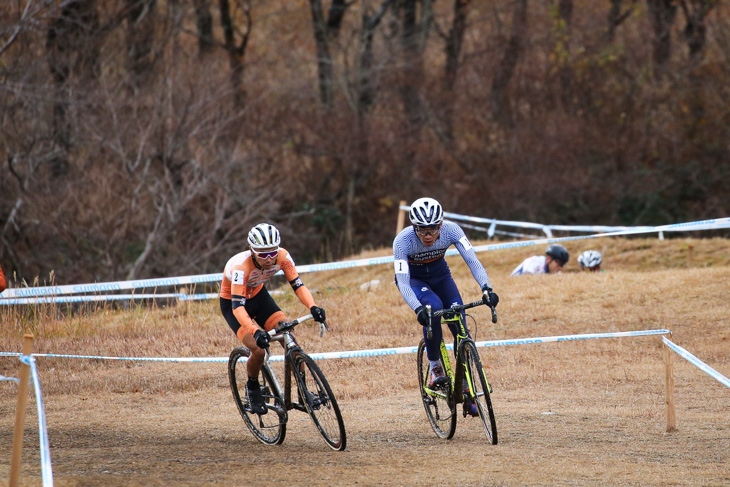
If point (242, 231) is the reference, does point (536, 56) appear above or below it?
above

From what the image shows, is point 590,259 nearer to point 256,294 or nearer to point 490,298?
point 256,294

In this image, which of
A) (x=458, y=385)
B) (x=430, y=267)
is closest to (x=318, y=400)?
(x=458, y=385)

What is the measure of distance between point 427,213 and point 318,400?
1814 millimetres

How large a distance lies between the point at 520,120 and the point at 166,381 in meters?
21.6

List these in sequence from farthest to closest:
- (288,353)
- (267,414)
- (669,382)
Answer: (267,414) < (669,382) < (288,353)

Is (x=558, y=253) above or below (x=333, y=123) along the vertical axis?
below

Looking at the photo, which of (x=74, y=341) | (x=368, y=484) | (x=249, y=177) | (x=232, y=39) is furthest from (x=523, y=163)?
(x=368, y=484)

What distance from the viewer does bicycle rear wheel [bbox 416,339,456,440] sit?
7.32 m

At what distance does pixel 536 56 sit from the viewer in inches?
1240

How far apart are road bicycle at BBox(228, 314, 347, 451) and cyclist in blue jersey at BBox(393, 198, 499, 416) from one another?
2.89ft

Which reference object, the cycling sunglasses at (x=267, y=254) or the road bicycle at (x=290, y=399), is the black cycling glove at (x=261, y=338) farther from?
the cycling sunglasses at (x=267, y=254)

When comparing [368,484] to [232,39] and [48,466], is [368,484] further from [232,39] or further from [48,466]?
[232,39]

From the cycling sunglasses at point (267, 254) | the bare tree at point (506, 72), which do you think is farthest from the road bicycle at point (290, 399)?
the bare tree at point (506, 72)

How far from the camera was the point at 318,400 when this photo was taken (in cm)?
694
